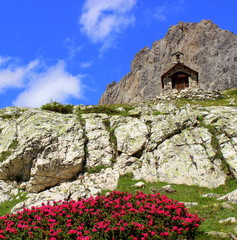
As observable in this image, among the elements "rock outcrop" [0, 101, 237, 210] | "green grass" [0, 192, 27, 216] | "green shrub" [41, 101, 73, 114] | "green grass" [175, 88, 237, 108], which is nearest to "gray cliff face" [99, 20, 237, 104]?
"green grass" [175, 88, 237, 108]

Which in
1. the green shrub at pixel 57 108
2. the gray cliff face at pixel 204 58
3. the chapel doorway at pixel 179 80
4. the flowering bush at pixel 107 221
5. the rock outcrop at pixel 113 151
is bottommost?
the flowering bush at pixel 107 221

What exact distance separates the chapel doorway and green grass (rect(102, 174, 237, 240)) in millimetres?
31966

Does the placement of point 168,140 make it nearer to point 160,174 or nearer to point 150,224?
point 160,174

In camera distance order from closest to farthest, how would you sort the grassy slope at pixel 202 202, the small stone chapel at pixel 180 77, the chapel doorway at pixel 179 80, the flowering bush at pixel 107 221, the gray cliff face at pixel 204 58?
the flowering bush at pixel 107 221
the grassy slope at pixel 202 202
the small stone chapel at pixel 180 77
the chapel doorway at pixel 179 80
the gray cliff face at pixel 204 58

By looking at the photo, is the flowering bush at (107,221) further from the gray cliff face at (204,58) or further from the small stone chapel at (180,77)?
the gray cliff face at (204,58)

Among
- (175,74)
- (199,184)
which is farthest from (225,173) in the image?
(175,74)

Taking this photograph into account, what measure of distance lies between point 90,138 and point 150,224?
16.8m

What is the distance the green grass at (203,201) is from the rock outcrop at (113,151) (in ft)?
2.52

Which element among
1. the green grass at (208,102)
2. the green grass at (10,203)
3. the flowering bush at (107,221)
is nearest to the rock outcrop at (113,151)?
the green grass at (10,203)

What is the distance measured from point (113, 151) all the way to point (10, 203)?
1029 centimetres

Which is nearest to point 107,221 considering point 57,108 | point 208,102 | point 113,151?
point 113,151

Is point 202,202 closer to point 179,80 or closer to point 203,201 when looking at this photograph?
point 203,201

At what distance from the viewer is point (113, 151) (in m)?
25.7

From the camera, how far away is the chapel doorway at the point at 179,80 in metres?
50.4
